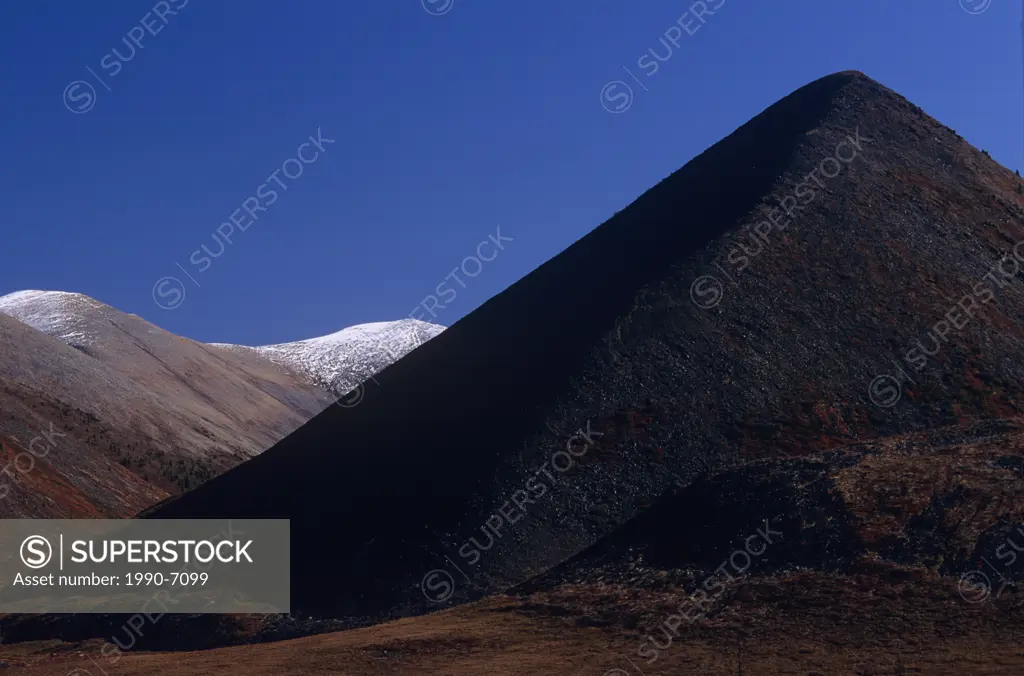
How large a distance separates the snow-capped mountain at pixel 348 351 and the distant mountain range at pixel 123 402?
0.33m

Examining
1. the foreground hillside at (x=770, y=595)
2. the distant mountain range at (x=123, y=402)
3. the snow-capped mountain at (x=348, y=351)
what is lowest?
the distant mountain range at (x=123, y=402)

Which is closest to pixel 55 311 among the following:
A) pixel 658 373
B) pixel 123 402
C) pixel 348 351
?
pixel 123 402

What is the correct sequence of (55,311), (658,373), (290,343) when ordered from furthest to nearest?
1. (290,343)
2. (55,311)
3. (658,373)

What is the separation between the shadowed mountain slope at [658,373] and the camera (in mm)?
23594

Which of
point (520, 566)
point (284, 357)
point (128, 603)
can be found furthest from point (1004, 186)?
point (284, 357)

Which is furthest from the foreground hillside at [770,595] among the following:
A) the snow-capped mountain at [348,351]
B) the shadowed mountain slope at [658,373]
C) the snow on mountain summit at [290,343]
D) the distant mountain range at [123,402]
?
the snow-capped mountain at [348,351]

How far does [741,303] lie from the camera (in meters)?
29.3

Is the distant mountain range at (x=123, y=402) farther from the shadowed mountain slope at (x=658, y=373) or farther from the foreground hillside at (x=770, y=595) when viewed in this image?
the foreground hillside at (x=770, y=595)

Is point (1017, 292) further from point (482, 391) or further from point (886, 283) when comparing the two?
point (482, 391)

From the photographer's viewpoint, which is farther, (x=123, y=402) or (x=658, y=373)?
(x=123, y=402)

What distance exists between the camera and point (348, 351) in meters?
118

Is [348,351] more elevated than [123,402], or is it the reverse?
[348,351]

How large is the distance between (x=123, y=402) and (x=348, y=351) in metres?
55.9

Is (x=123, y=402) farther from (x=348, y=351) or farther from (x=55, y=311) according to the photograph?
(x=348, y=351)
